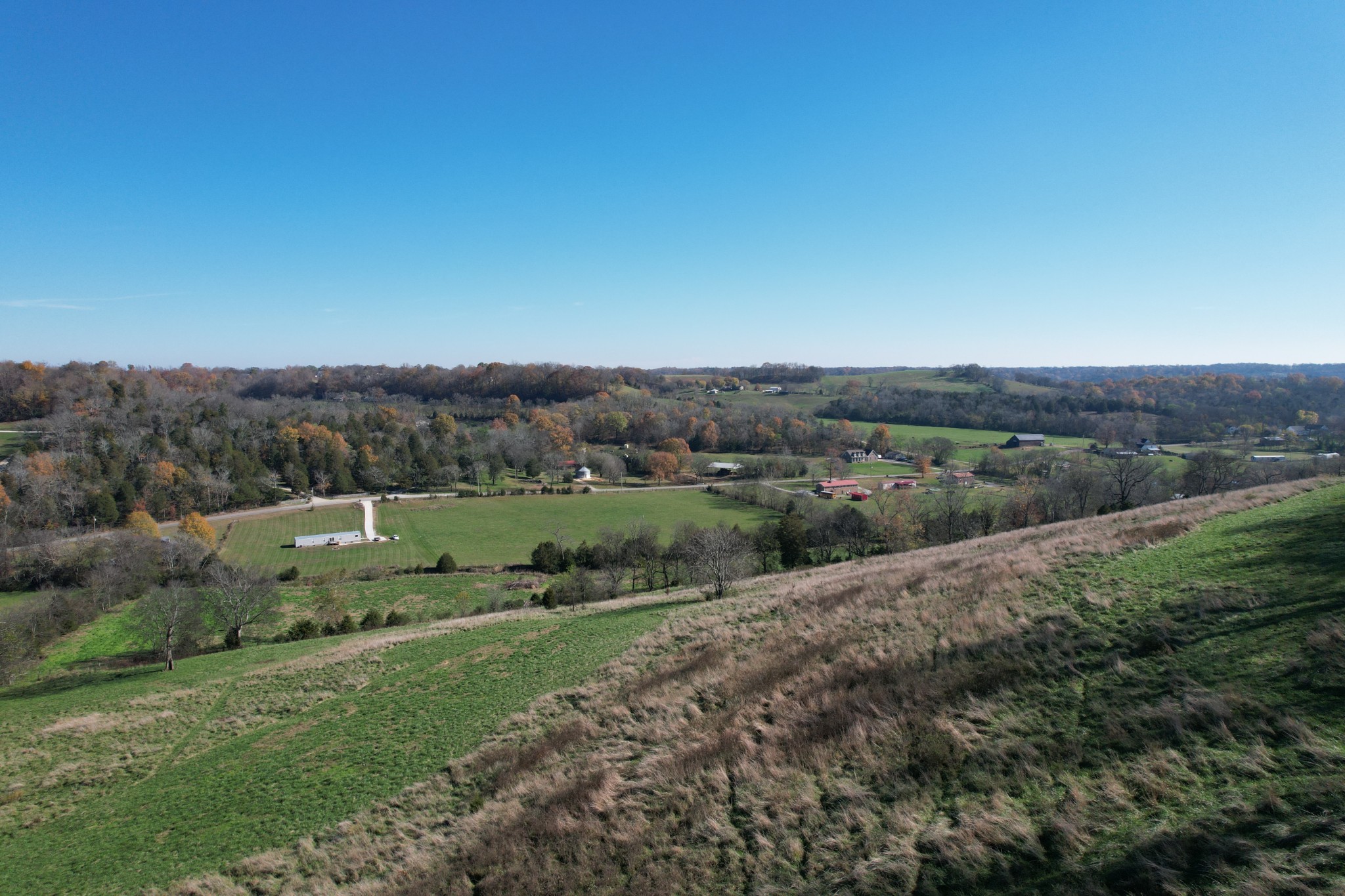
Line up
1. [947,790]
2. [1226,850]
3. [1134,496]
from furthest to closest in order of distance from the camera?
[1134,496], [947,790], [1226,850]

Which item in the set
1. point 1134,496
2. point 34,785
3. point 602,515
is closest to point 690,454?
point 602,515

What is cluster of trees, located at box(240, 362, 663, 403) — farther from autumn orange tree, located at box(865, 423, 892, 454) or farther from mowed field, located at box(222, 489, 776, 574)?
mowed field, located at box(222, 489, 776, 574)

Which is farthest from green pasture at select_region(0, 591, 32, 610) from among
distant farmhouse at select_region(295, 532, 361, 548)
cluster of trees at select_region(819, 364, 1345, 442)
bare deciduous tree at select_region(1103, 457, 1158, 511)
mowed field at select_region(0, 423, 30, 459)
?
cluster of trees at select_region(819, 364, 1345, 442)

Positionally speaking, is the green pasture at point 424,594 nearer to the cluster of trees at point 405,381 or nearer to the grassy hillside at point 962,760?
the grassy hillside at point 962,760

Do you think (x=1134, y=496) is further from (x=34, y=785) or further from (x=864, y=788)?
(x=34, y=785)

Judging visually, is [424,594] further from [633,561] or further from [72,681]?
[72,681]
